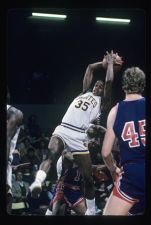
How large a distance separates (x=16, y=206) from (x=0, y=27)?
4.32 feet

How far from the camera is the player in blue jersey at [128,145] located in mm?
2834

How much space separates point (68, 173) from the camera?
2.88m

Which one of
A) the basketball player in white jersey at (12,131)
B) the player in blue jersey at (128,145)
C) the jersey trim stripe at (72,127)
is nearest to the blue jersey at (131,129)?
the player in blue jersey at (128,145)

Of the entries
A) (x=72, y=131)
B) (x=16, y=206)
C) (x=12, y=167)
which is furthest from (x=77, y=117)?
(x=16, y=206)

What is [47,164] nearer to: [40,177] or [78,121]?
[40,177]

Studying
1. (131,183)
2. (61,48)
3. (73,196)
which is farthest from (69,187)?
(61,48)

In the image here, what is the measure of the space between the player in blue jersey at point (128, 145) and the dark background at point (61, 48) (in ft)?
0.29

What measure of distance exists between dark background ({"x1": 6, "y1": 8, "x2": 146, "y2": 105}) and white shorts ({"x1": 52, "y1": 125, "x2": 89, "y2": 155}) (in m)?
0.21

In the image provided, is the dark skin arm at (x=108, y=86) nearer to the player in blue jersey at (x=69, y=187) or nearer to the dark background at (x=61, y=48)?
the dark background at (x=61, y=48)

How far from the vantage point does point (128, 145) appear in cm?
285

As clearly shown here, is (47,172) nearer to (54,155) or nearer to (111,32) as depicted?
(54,155)

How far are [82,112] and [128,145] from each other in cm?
42

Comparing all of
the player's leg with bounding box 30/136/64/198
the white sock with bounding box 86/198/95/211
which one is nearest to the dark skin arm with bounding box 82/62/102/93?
the player's leg with bounding box 30/136/64/198

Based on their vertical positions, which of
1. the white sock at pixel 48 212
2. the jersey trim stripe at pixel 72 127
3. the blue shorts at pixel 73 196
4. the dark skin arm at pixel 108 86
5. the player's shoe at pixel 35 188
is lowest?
the white sock at pixel 48 212
